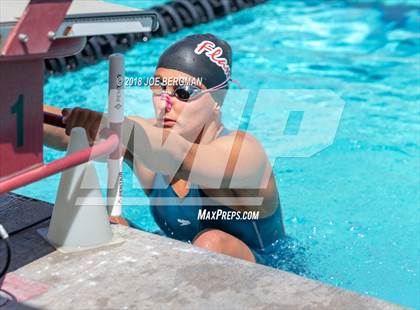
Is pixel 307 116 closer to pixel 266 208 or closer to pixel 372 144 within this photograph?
pixel 372 144

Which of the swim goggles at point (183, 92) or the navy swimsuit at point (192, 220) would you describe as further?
the navy swimsuit at point (192, 220)

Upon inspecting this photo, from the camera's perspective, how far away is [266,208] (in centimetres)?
365

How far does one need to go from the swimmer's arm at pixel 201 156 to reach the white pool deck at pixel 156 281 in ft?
1.05

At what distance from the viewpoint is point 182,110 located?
334 centimetres

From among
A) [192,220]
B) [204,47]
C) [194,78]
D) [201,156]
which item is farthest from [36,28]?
[192,220]

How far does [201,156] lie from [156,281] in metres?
0.71

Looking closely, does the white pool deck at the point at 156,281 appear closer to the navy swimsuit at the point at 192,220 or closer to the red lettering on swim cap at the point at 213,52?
the navy swimsuit at the point at 192,220

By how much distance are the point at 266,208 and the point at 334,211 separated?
5.31ft

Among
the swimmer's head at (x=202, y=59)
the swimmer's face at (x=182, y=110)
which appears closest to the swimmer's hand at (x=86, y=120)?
the swimmer's face at (x=182, y=110)

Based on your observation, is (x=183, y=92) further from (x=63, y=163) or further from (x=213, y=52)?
(x=63, y=163)

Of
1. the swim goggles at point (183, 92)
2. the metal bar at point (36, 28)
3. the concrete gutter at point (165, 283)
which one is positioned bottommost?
the concrete gutter at point (165, 283)

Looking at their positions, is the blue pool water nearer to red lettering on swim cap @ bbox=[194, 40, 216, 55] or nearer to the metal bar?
red lettering on swim cap @ bbox=[194, 40, 216, 55]

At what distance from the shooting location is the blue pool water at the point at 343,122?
4.52 metres

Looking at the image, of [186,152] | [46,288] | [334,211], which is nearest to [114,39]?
[334,211]
